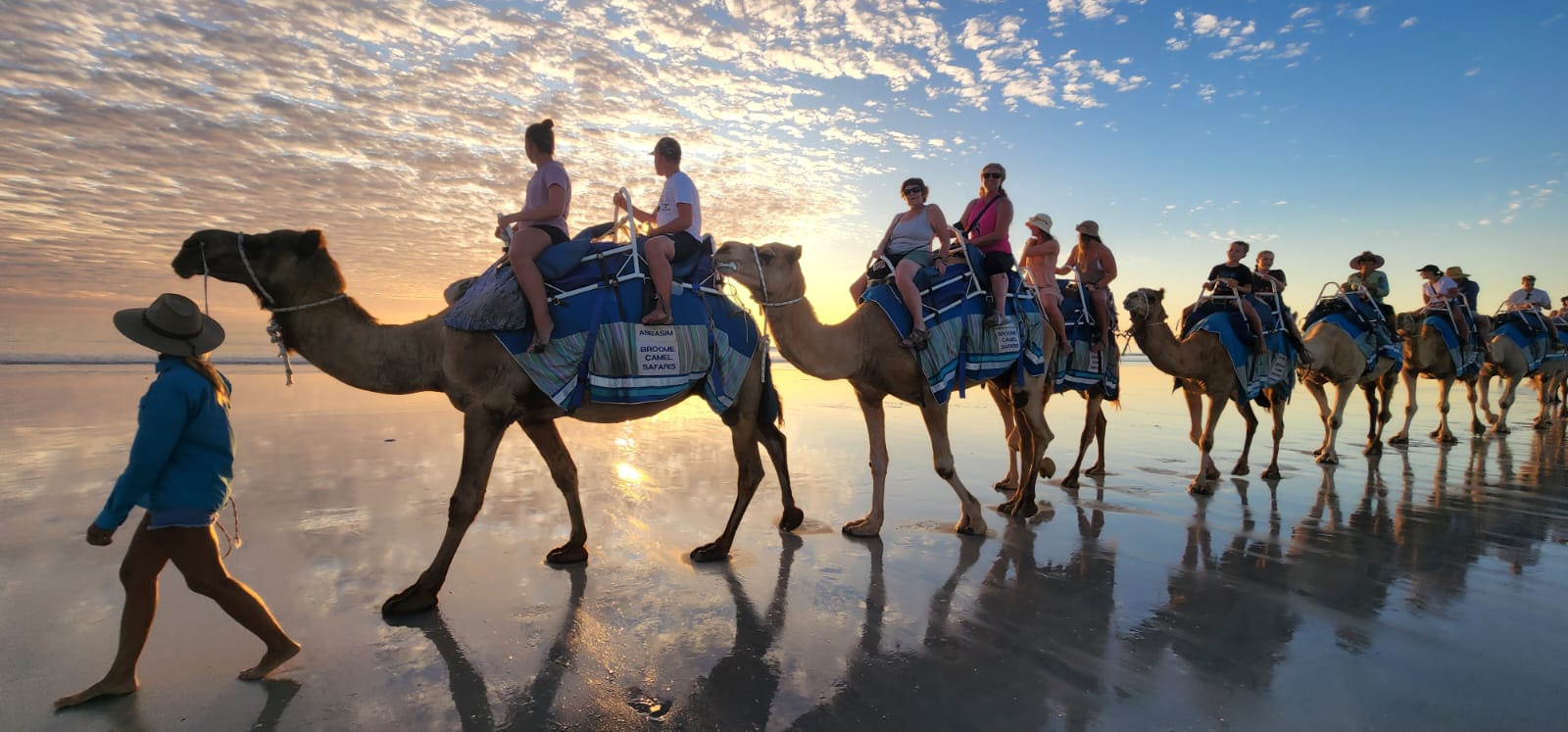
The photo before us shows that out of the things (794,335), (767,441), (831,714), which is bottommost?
(831,714)

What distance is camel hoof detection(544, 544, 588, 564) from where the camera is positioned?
5.40 metres

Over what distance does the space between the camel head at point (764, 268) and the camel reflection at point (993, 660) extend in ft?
7.41

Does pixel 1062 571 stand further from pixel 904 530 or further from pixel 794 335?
pixel 794 335

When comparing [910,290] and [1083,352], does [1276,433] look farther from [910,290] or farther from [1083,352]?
[910,290]

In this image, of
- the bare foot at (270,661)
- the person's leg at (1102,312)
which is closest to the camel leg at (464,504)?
the bare foot at (270,661)

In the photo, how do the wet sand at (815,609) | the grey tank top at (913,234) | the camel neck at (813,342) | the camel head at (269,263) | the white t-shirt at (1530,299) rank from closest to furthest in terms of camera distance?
1. the wet sand at (815,609)
2. the camel head at (269,263)
3. the camel neck at (813,342)
4. the grey tank top at (913,234)
5. the white t-shirt at (1530,299)

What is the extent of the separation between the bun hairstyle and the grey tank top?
10.7 feet

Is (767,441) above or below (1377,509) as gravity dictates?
above

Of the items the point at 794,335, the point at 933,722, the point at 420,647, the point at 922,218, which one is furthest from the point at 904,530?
the point at 420,647

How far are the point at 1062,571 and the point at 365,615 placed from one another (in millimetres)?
4649

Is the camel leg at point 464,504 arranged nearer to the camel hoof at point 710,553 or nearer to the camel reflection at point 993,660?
the camel hoof at point 710,553

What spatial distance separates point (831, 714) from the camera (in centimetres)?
330

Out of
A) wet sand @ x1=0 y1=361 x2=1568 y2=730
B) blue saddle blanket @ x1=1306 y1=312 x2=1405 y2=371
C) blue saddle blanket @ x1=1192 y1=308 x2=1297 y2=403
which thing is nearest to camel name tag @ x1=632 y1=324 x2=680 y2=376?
wet sand @ x1=0 y1=361 x2=1568 y2=730

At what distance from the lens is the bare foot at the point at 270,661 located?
3486 mm
